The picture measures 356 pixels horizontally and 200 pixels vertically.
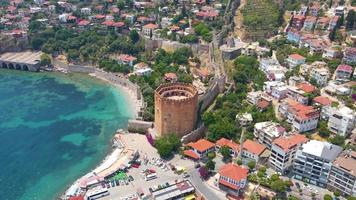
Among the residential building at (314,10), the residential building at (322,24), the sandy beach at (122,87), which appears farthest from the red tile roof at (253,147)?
the residential building at (314,10)

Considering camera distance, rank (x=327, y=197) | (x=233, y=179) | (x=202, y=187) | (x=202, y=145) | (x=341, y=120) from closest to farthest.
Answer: (x=327, y=197) → (x=233, y=179) → (x=202, y=187) → (x=202, y=145) → (x=341, y=120)

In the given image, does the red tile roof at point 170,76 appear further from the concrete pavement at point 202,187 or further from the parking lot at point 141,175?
the concrete pavement at point 202,187

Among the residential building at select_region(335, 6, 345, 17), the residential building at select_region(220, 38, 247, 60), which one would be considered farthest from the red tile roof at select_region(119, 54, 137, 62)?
A: the residential building at select_region(335, 6, 345, 17)

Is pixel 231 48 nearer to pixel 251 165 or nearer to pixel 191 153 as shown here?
pixel 191 153

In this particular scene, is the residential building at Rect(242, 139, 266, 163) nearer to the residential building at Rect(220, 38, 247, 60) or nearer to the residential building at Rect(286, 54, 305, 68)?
the residential building at Rect(286, 54, 305, 68)

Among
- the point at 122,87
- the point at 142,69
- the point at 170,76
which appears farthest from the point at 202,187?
the point at 142,69

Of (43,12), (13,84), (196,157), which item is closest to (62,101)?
(13,84)
